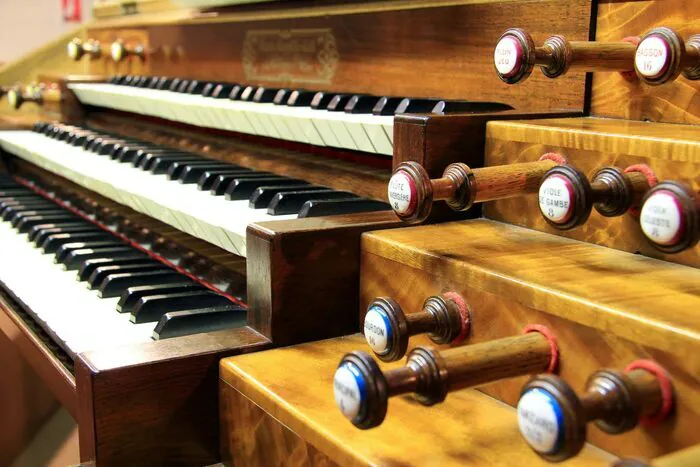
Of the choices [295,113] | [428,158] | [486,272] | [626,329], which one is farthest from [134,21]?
[626,329]

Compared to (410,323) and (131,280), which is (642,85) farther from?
(131,280)

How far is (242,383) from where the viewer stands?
0.97 meters

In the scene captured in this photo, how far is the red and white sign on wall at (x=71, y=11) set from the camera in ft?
18.4

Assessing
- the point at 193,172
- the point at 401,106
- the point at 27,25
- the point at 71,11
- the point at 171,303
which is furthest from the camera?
the point at 27,25

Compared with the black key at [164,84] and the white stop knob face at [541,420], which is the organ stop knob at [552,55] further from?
the black key at [164,84]

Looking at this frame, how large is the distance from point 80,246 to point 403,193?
92 cm

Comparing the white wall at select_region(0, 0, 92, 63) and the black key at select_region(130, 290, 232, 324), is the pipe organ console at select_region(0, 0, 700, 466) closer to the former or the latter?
the black key at select_region(130, 290, 232, 324)

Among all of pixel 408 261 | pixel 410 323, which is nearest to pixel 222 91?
pixel 408 261

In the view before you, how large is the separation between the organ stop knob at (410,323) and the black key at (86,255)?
806 mm

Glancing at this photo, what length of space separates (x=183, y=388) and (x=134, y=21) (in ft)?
6.06

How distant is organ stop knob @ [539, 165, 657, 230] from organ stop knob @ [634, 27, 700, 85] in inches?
4.9

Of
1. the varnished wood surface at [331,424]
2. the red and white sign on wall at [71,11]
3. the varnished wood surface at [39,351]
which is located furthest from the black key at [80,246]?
the red and white sign on wall at [71,11]

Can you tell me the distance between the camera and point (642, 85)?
110 cm

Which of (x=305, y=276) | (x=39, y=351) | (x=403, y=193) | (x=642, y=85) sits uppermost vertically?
(x=642, y=85)
